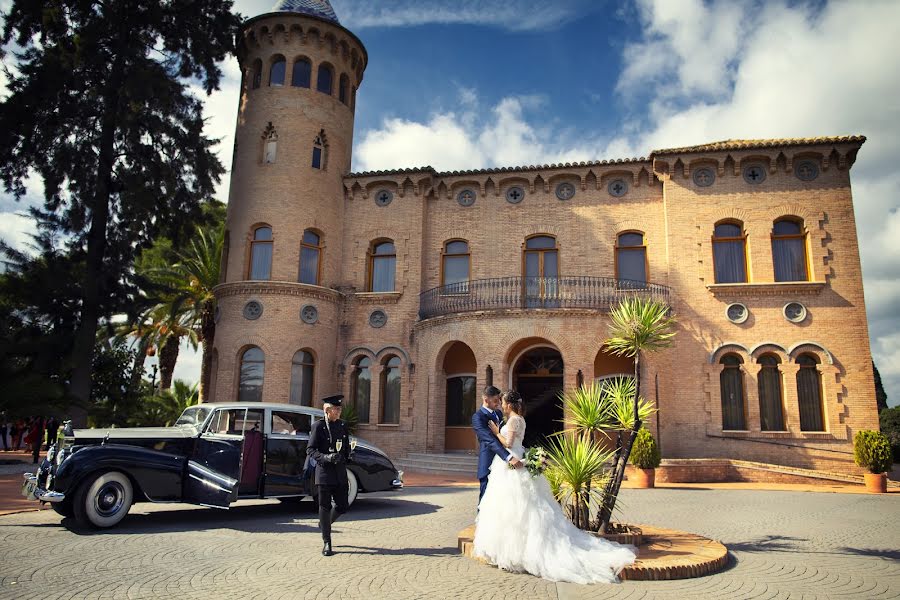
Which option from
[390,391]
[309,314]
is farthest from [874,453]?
[309,314]

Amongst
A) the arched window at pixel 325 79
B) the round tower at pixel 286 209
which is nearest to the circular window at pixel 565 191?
the round tower at pixel 286 209

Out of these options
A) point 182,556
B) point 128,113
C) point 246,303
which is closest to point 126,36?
point 128,113

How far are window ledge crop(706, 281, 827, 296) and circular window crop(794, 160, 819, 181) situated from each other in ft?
11.5

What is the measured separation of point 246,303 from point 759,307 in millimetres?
16514

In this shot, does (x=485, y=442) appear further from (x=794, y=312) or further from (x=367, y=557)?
(x=794, y=312)

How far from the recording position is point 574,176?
70.3ft

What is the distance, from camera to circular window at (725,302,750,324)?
19.2 meters

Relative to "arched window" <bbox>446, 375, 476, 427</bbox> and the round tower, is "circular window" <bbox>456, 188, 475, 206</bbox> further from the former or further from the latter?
"arched window" <bbox>446, 375, 476, 427</bbox>

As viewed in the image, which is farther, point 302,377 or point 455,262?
point 455,262

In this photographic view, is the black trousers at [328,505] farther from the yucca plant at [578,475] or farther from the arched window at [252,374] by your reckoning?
the arched window at [252,374]

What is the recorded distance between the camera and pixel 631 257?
68.2ft

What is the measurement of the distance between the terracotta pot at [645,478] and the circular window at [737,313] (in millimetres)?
6300

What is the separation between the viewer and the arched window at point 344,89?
2378 cm

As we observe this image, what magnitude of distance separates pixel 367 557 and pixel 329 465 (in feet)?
3.64
